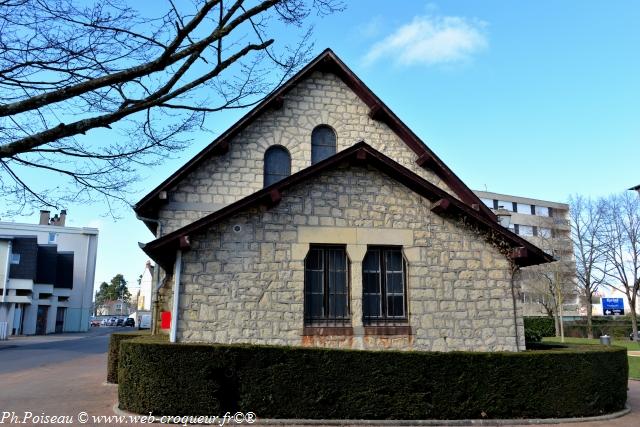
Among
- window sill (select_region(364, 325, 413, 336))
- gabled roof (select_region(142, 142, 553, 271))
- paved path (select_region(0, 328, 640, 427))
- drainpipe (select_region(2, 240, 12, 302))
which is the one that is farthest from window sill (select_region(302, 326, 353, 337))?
drainpipe (select_region(2, 240, 12, 302))

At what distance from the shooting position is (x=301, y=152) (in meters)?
14.4

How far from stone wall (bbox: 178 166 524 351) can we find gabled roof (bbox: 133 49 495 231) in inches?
137

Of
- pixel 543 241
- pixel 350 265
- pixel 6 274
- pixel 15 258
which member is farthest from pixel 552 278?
pixel 15 258

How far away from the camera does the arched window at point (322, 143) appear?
48.0 feet

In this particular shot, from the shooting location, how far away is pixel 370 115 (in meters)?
15.0

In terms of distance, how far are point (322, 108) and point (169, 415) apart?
374 inches

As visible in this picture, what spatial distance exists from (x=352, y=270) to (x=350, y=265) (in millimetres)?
124

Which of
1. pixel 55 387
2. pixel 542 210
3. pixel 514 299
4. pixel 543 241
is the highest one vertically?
pixel 542 210

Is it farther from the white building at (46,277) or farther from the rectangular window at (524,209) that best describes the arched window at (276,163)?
the rectangular window at (524,209)

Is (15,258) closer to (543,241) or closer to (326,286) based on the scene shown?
(326,286)

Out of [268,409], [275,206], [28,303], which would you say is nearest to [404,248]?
[275,206]

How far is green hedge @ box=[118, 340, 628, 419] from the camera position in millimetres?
8781

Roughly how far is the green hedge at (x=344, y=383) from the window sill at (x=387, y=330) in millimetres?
1282

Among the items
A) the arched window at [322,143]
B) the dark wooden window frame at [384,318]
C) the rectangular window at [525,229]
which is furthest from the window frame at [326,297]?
the rectangular window at [525,229]
